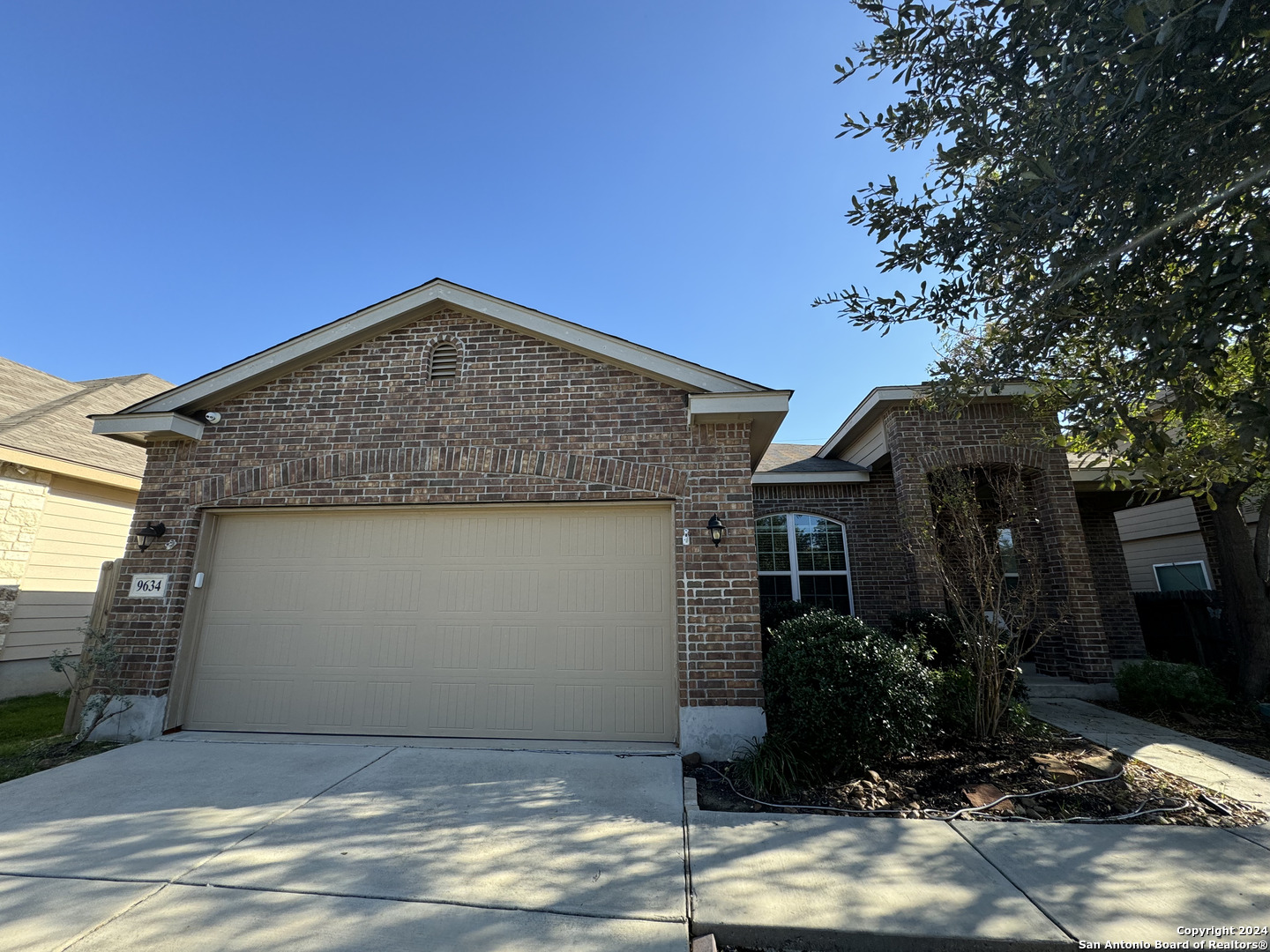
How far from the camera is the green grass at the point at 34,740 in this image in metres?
5.53

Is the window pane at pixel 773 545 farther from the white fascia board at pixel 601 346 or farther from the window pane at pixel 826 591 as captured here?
the white fascia board at pixel 601 346

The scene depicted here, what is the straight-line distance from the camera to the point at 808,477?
36.4 feet

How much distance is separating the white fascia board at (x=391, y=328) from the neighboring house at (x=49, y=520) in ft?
11.9

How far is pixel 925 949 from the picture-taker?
2875mm

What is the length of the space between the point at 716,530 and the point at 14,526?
33.2ft

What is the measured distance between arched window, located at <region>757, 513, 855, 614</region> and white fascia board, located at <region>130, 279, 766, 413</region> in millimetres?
5676

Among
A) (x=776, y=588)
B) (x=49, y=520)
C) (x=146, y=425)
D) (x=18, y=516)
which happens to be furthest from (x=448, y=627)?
(x=49, y=520)

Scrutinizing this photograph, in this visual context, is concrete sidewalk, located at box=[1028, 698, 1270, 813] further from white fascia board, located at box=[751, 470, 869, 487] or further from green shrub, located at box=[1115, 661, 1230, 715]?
white fascia board, located at box=[751, 470, 869, 487]

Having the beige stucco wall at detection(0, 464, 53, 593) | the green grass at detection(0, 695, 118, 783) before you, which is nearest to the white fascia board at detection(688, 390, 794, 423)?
the green grass at detection(0, 695, 118, 783)

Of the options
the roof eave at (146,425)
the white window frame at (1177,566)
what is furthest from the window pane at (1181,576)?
the roof eave at (146,425)

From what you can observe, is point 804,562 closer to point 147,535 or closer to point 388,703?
point 388,703

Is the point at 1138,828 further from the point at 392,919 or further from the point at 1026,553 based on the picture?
the point at 392,919

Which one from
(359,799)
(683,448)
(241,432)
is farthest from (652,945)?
(241,432)

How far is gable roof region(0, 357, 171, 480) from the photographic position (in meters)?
8.72
